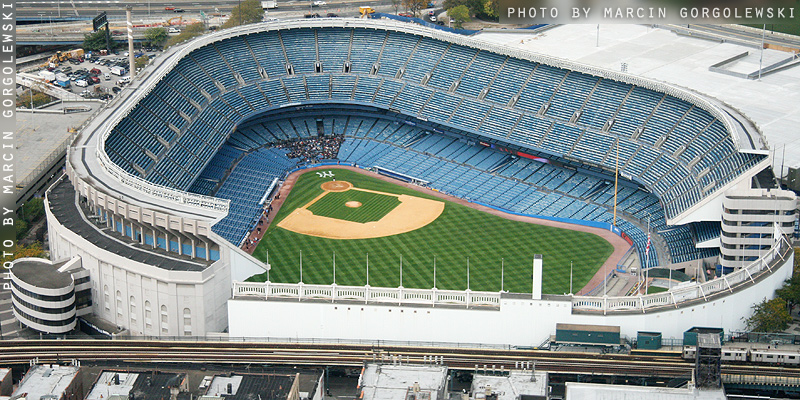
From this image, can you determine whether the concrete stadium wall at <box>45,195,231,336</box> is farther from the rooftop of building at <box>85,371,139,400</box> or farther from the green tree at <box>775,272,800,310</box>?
the green tree at <box>775,272,800,310</box>

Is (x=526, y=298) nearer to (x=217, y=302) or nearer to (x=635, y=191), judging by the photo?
(x=217, y=302)

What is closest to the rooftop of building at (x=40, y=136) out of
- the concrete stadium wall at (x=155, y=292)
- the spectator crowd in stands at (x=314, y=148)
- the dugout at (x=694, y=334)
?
the spectator crowd in stands at (x=314, y=148)

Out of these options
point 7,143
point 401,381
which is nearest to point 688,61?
point 7,143

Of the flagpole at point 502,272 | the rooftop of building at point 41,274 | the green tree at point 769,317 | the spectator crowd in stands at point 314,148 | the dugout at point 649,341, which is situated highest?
the spectator crowd in stands at point 314,148

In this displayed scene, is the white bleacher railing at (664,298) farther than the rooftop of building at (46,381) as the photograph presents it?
Yes

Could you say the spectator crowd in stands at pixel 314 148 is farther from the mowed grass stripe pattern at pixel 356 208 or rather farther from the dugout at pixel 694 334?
the dugout at pixel 694 334

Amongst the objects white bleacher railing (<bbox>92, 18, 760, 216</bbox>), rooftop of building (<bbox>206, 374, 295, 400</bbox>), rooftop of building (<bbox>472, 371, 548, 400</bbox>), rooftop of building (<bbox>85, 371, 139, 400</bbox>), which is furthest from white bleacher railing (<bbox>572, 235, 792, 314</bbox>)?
rooftop of building (<bbox>85, 371, 139, 400</bbox>)

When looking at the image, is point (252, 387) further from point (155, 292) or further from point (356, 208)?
point (356, 208)

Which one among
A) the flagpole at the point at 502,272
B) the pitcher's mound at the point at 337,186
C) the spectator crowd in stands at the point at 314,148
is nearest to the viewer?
the flagpole at the point at 502,272
